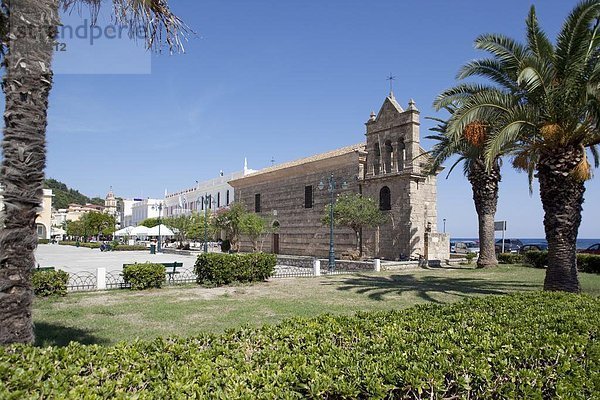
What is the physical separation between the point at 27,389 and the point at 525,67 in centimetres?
1215

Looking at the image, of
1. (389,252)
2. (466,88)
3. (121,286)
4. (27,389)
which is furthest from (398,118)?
(27,389)

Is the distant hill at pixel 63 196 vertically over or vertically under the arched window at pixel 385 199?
over

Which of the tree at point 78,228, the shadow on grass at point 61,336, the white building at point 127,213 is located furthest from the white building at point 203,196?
the shadow on grass at point 61,336

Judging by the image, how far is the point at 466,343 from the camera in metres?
3.82

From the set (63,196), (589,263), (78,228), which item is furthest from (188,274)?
(63,196)

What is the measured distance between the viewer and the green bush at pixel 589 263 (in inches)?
754

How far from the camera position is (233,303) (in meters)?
10.9

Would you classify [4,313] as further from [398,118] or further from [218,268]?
[398,118]

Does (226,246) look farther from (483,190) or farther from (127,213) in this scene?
(127,213)

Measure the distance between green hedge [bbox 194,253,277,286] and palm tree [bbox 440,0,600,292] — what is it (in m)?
8.63

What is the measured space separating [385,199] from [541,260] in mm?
8956

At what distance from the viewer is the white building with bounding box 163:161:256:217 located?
50906mm

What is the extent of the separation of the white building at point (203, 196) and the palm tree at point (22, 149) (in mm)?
38928

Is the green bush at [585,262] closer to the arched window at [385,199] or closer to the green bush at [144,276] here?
the arched window at [385,199]
